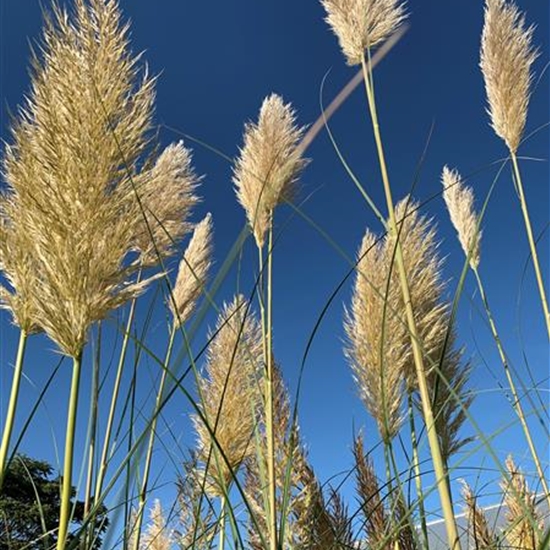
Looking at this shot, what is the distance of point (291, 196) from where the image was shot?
3488mm

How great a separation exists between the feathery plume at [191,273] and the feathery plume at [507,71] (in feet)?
6.00

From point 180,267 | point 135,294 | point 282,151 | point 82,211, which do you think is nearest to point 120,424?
point 135,294

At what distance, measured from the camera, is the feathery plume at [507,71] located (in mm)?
3322

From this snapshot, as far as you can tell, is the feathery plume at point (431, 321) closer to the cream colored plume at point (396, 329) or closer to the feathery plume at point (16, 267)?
the cream colored plume at point (396, 329)

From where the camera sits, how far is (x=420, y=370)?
5.86 feet

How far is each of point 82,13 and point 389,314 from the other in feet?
5.42

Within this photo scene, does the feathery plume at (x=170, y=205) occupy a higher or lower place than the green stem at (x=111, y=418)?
higher

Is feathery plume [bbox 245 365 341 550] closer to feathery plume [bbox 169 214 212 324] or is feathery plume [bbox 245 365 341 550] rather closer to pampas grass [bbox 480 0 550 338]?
feathery plume [bbox 169 214 212 324]

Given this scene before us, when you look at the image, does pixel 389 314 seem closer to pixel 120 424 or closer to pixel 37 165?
pixel 120 424

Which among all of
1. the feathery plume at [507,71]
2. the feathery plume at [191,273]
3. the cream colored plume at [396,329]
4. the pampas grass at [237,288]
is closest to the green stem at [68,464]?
the pampas grass at [237,288]

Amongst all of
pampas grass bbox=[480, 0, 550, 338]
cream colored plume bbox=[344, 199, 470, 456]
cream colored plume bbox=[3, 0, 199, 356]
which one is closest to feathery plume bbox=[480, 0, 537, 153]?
pampas grass bbox=[480, 0, 550, 338]

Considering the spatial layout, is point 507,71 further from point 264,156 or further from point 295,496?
point 295,496

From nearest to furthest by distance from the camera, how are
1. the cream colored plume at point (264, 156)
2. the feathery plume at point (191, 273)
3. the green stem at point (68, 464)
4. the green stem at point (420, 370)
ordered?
the green stem at point (68, 464) → the green stem at point (420, 370) → the cream colored plume at point (264, 156) → the feathery plume at point (191, 273)

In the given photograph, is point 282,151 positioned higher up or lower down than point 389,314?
higher up
